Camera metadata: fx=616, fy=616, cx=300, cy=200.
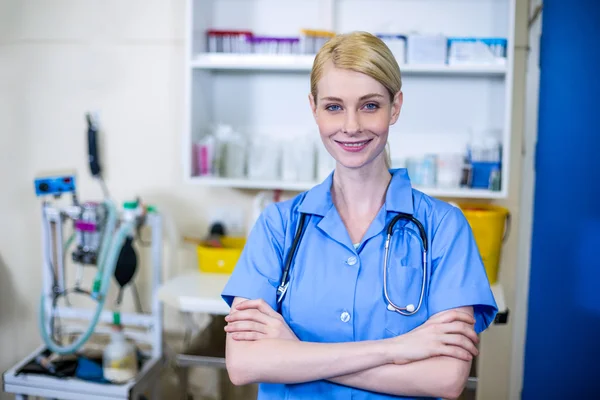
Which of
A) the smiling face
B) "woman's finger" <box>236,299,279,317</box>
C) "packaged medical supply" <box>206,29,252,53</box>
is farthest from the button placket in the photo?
"packaged medical supply" <box>206,29,252,53</box>

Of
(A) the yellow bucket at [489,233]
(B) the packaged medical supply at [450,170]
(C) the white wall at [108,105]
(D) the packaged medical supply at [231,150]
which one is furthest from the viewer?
(C) the white wall at [108,105]

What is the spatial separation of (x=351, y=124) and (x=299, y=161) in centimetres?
115

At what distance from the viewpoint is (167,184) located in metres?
2.56

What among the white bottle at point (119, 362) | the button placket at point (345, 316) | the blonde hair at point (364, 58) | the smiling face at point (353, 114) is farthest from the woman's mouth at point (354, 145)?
the white bottle at point (119, 362)

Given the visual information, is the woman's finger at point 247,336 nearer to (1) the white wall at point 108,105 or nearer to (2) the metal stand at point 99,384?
(2) the metal stand at point 99,384

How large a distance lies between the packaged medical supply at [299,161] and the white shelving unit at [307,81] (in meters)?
0.03

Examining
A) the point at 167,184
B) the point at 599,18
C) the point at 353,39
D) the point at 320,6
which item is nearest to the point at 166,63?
the point at 167,184

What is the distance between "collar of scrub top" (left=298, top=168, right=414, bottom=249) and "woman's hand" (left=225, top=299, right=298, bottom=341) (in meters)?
0.19

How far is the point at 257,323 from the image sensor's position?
1170mm

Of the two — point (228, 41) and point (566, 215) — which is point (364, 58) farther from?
point (566, 215)

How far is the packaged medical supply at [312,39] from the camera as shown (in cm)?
221

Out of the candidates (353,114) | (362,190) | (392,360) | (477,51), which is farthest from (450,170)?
(392,360)

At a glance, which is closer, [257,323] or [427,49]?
[257,323]

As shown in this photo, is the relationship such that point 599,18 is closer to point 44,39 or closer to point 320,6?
point 320,6
